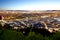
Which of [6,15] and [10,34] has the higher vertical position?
[6,15]

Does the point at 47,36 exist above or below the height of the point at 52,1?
below

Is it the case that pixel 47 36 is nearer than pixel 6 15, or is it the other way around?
pixel 47 36

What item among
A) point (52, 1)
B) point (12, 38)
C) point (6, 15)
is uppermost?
point (52, 1)

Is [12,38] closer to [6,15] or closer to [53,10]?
[6,15]

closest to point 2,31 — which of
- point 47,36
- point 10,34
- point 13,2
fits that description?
point 10,34

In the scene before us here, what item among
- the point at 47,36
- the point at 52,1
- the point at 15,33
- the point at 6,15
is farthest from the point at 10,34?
the point at 52,1

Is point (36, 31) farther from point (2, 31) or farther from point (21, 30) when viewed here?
point (2, 31)
